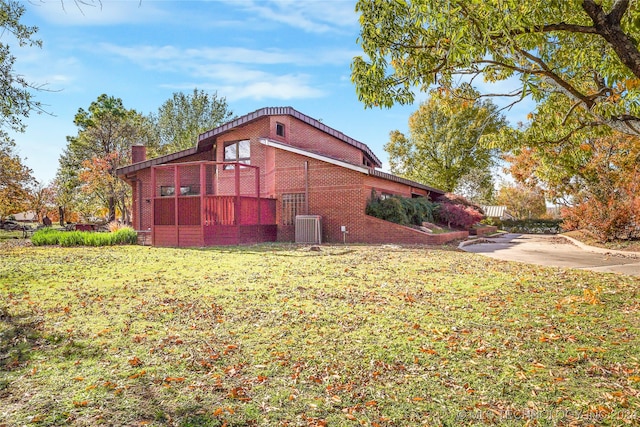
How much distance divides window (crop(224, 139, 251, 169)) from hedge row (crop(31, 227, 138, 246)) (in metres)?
5.94

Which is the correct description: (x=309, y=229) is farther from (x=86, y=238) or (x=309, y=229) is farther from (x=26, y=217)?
(x=26, y=217)

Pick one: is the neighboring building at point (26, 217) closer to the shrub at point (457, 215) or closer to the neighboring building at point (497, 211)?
the shrub at point (457, 215)

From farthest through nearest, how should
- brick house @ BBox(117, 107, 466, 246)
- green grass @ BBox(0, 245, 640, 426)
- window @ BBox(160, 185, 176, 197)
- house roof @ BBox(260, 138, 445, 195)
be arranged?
1. window @ BBox(160, 185, 176, 197)
2. house roof @ BBox(260, 138, 445, 195)
3. brick house @ BBox(117, 107, 466, 246)
4. green grass @ BBox(0, 245, 640, 426)

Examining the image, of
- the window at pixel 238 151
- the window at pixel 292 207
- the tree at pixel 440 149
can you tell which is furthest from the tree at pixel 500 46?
the tree at pixel 440 149

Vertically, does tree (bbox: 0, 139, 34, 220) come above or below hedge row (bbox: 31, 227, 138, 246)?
above

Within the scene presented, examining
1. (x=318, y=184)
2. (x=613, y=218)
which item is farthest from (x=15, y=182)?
(x=613, y=218)

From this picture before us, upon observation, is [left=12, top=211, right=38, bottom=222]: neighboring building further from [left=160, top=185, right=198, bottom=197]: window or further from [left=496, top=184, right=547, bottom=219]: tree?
[left=496, top=184, right=547, bottom=219]: tree

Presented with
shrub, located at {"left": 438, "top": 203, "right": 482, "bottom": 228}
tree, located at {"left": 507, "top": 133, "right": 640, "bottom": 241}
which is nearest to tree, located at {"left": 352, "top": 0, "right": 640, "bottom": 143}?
tree, located at {"left": 507, "top": 133, "right": 640, "bottom": 241}

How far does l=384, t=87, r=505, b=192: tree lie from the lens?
37.0m

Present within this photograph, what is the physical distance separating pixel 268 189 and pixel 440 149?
2507 centimetres

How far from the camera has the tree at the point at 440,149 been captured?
3700 cm

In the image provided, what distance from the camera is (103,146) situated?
34844 mm

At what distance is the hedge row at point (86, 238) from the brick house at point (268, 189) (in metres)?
1.10

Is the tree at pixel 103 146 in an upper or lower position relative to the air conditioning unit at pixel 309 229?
upper
